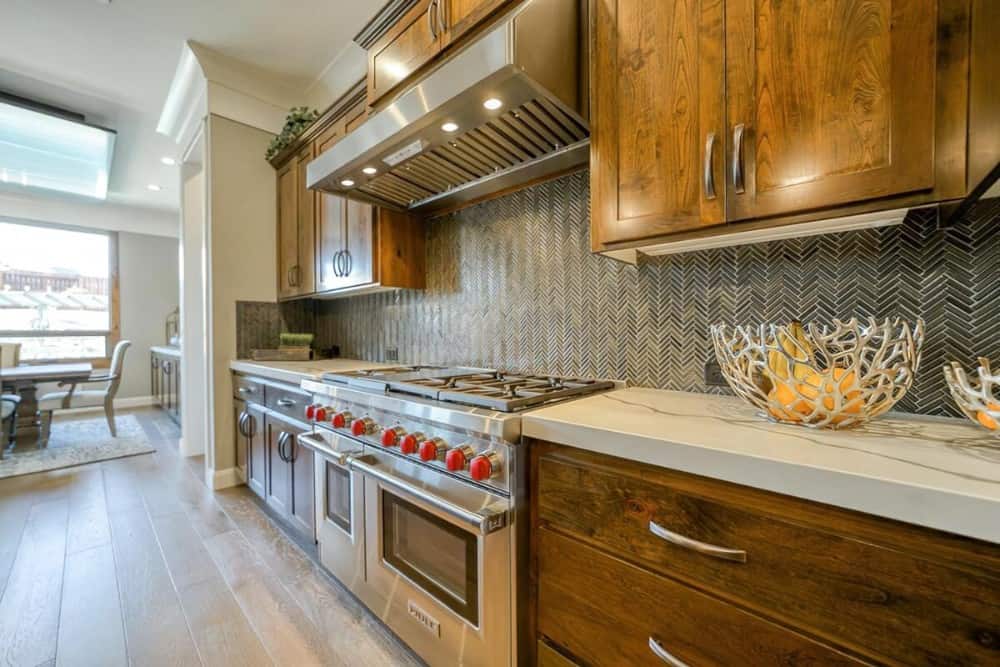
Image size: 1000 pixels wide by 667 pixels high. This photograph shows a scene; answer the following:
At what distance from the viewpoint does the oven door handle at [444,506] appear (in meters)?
1.02

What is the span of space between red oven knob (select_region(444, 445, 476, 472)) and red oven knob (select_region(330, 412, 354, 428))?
0.64 metres

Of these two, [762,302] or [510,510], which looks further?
[762,302]

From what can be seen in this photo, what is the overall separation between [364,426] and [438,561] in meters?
0.53

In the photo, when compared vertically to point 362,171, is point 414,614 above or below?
below

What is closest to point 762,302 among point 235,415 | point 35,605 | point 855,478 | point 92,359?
point 855,478

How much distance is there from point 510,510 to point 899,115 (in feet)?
3.83

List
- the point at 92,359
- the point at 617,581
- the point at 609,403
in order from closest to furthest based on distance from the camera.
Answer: the point at 617,581 → the point at 609,403 → the point at 92,359

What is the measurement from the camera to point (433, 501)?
1.18 meters

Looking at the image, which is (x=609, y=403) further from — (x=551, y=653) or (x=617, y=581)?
(x=551, y=653)

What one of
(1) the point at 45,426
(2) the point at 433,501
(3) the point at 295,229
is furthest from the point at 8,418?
(2) the point at 433,501

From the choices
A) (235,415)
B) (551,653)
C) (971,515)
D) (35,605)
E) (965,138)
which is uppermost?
(965,138)

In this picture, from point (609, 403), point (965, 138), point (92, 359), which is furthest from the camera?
point (92, 359)

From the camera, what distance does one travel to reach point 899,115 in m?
0.77

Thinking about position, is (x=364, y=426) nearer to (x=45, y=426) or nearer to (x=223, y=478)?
(x=223, y=478)
